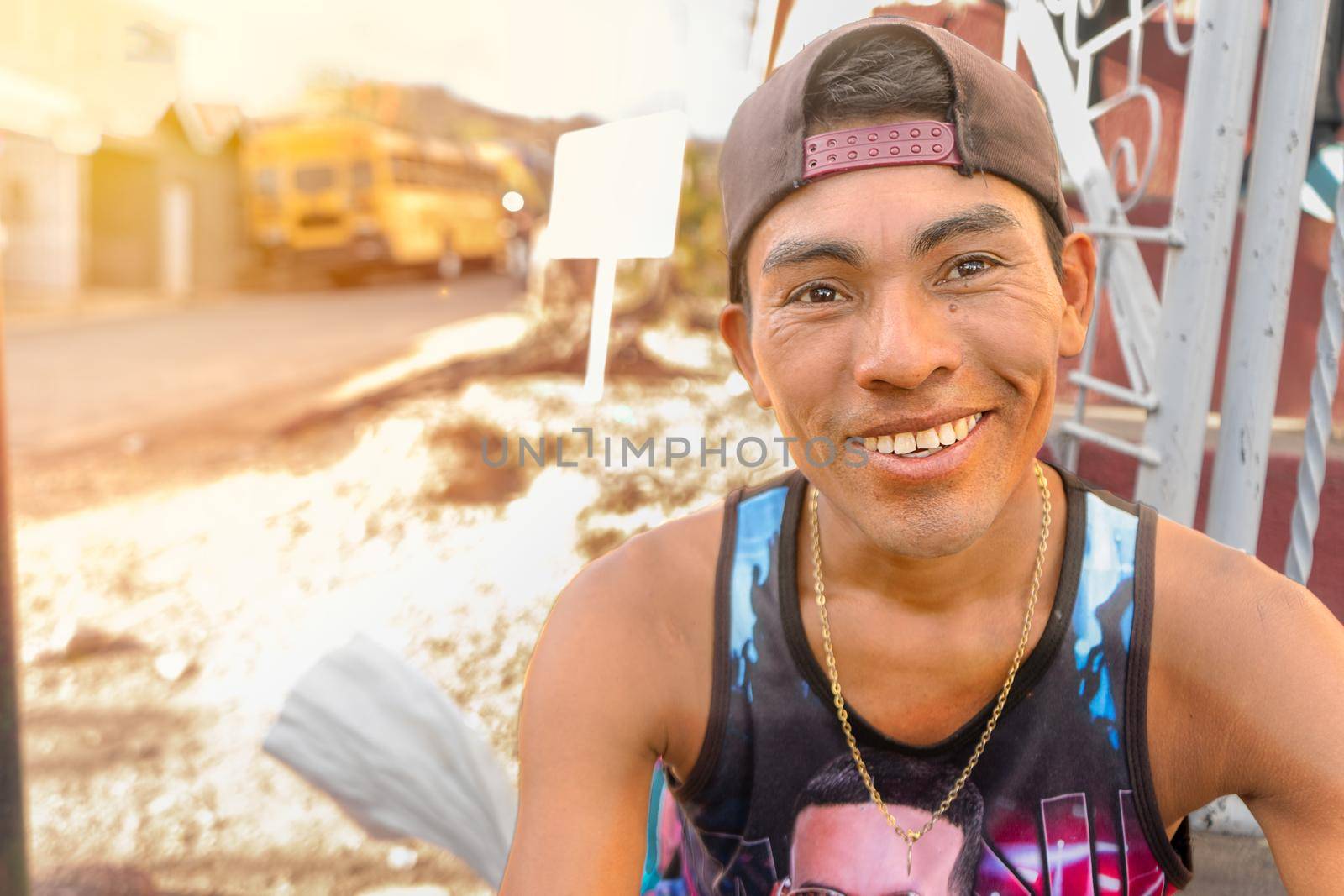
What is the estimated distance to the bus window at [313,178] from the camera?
2938 mm

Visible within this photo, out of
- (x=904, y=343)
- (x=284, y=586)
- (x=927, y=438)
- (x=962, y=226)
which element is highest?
(x=962, y=226)

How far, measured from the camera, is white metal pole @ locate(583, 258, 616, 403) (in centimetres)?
261

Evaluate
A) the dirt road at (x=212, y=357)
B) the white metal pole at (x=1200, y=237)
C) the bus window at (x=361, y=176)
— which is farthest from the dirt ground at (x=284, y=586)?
the white metal pole at (x=1200, y=237)

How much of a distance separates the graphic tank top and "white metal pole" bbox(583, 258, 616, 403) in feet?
4.41

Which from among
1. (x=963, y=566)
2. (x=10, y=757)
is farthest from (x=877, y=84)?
(x=10, y=757)

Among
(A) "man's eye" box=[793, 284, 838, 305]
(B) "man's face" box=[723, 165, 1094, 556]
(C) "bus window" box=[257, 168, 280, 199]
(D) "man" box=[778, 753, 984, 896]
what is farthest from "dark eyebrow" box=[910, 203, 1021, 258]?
(C) "bus window" box=[257, 168, 280, 199]

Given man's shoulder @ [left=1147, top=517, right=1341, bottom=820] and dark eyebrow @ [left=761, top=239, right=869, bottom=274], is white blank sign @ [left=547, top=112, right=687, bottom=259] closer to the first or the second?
dark eyebrow @ [left=761, top=239, right=869, bottom=274]

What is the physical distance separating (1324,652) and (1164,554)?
20cm

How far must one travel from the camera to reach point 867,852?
1318mm

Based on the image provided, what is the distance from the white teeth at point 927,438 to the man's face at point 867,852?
47 centimetres

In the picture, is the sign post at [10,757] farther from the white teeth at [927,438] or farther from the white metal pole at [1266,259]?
the white metal pole at [1266,259]

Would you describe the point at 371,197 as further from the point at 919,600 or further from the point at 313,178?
the point at 919,600

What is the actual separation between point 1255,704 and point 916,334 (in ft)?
1.90

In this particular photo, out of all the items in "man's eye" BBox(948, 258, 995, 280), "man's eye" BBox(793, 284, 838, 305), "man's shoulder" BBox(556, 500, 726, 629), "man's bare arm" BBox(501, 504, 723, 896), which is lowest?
"man's bare arm" BBox(501, 504, 723, 896)
